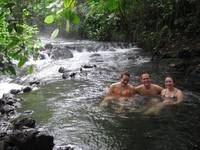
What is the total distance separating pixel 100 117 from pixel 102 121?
33cm

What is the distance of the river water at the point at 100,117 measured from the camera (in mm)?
6543

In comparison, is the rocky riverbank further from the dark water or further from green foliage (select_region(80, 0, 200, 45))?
the dark water

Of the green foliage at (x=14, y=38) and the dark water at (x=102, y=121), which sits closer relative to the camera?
the green foliage at (x=14, y=38)

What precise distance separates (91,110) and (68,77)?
509 cm

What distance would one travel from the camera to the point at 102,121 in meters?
7.78

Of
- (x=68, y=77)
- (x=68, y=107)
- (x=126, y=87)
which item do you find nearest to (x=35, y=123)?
(x=68, y=107)

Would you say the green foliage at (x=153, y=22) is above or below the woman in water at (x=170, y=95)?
above

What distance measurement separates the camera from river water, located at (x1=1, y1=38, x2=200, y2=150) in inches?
258

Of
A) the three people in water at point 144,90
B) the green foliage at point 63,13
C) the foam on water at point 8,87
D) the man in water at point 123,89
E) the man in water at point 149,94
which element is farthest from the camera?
the foam on water at point 8,87

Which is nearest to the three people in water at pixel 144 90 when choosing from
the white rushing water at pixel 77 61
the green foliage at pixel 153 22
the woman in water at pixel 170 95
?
the woman in water at pixel 170 95

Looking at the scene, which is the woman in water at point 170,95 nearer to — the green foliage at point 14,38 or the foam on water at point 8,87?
the green foliage at point 14,38

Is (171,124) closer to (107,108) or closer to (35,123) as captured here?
(107,108)

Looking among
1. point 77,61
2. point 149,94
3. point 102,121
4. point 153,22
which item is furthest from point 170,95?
point 153,22

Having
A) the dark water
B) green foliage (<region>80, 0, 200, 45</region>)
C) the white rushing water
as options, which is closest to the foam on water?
the white rushing water
